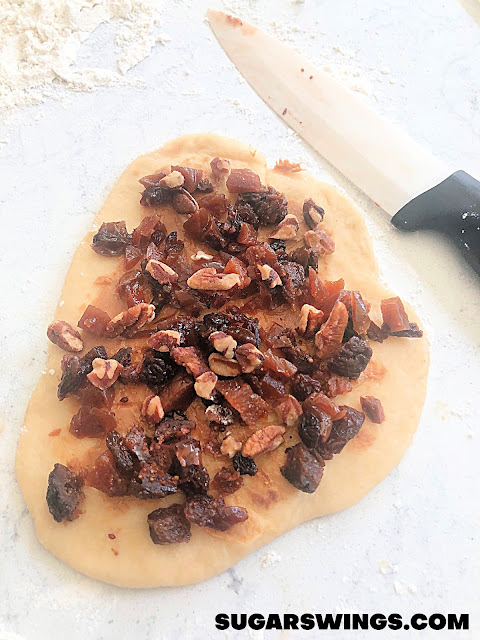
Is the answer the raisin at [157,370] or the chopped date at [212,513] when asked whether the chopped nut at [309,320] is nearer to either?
the raisin at [157,370]

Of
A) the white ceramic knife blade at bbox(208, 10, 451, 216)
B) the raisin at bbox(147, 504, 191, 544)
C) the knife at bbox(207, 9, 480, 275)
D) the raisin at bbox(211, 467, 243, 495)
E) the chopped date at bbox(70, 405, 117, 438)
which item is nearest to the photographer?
the raisin at bbox(147, 504, 191, 544)

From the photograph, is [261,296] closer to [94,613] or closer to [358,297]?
[358,297]

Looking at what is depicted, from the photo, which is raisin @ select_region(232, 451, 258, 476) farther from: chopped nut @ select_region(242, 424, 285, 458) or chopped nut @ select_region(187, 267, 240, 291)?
chopped nut @ select_region(187, 267, 240, 291)

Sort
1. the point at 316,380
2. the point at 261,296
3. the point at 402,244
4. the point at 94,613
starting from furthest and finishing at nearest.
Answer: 1. the point at 402,244
2. the point at 261,296
3. the point at 316,380
4. the point at 94,613

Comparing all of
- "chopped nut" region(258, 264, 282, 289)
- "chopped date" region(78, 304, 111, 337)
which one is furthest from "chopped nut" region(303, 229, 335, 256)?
"chopped date" region(78, 304, 111, 337)

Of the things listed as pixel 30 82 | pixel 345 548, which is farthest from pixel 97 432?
pixel 30 82

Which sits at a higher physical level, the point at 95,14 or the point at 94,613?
the point at 95,14

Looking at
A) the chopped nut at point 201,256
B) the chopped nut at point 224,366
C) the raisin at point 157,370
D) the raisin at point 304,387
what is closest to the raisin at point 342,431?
the raisin at point 304,387
